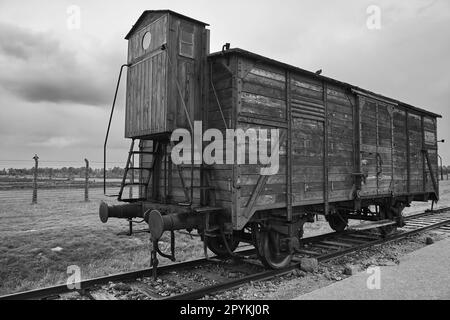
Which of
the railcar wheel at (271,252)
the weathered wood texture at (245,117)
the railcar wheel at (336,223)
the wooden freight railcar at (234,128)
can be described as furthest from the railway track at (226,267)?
the weathered wood texture at (245,117)

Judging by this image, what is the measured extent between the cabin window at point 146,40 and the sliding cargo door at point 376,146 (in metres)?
5.24

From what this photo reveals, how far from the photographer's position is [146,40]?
652cm

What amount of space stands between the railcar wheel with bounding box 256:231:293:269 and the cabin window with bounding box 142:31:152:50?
13.3 ft

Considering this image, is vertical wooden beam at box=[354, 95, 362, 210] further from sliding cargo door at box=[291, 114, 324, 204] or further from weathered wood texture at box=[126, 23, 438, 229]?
sliding cargo door at box=[291, 114, 324, 204]

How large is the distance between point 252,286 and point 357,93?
17.7 feet

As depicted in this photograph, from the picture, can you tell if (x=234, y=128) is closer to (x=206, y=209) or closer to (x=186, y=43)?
(x=206, y=209)

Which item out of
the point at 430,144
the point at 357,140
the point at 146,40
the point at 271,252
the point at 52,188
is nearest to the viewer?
the point at 146,40

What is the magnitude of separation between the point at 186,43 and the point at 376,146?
5.74 meters

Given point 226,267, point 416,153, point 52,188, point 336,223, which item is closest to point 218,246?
point 226,267

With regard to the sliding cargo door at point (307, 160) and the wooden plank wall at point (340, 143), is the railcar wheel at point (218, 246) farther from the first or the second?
the wooden plank wall at point (340, 143)

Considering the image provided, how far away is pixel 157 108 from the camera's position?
19.7 ft

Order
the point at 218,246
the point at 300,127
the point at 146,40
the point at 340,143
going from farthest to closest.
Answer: the point at 340,143 < the point at 218,246 < the point at 300,127 < the point at 146,40
